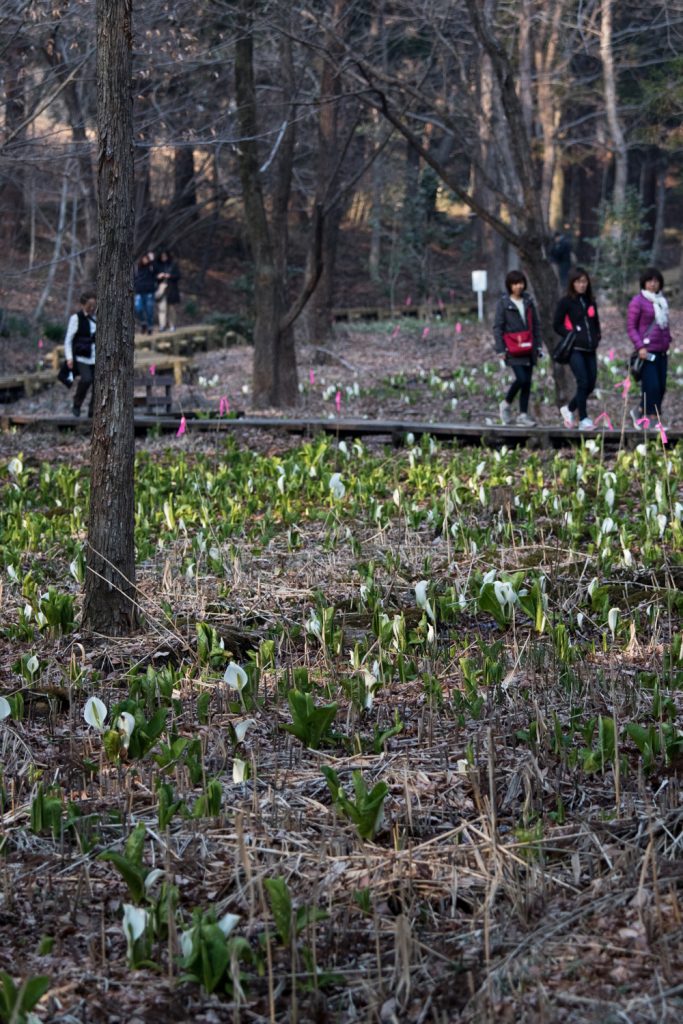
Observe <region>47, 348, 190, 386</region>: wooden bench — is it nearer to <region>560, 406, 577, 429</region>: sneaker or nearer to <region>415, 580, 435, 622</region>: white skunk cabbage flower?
<region>560, 406, 577, 429</region>: sneaker

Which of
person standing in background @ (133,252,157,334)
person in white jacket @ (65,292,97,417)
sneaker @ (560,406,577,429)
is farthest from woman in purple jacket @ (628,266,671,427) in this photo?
person standing in background @ (133,252,157,334)

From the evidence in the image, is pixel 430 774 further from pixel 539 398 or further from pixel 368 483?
pixel 539 398

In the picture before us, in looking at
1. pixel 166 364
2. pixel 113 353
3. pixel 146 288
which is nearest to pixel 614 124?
pixel 146 288

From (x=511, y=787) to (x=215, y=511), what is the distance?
5027mm

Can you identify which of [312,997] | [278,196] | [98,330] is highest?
[278,196]

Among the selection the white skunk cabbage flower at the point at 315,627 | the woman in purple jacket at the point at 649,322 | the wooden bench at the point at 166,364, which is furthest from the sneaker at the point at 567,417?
the wooden bench at the point at 166,364

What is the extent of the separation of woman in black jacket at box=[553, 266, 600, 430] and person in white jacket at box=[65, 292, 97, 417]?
16.1 ft

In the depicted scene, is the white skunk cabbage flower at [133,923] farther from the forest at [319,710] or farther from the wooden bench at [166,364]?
A: the wooden bench at [166,364]

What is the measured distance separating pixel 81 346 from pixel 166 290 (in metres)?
12.4

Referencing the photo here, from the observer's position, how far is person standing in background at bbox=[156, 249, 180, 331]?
25875 mm

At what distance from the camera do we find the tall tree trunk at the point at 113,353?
5.93 meters

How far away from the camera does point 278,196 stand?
699 inches

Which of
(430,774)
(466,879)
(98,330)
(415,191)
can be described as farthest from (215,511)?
(415,191)

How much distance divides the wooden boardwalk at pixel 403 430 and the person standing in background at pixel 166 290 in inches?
493
